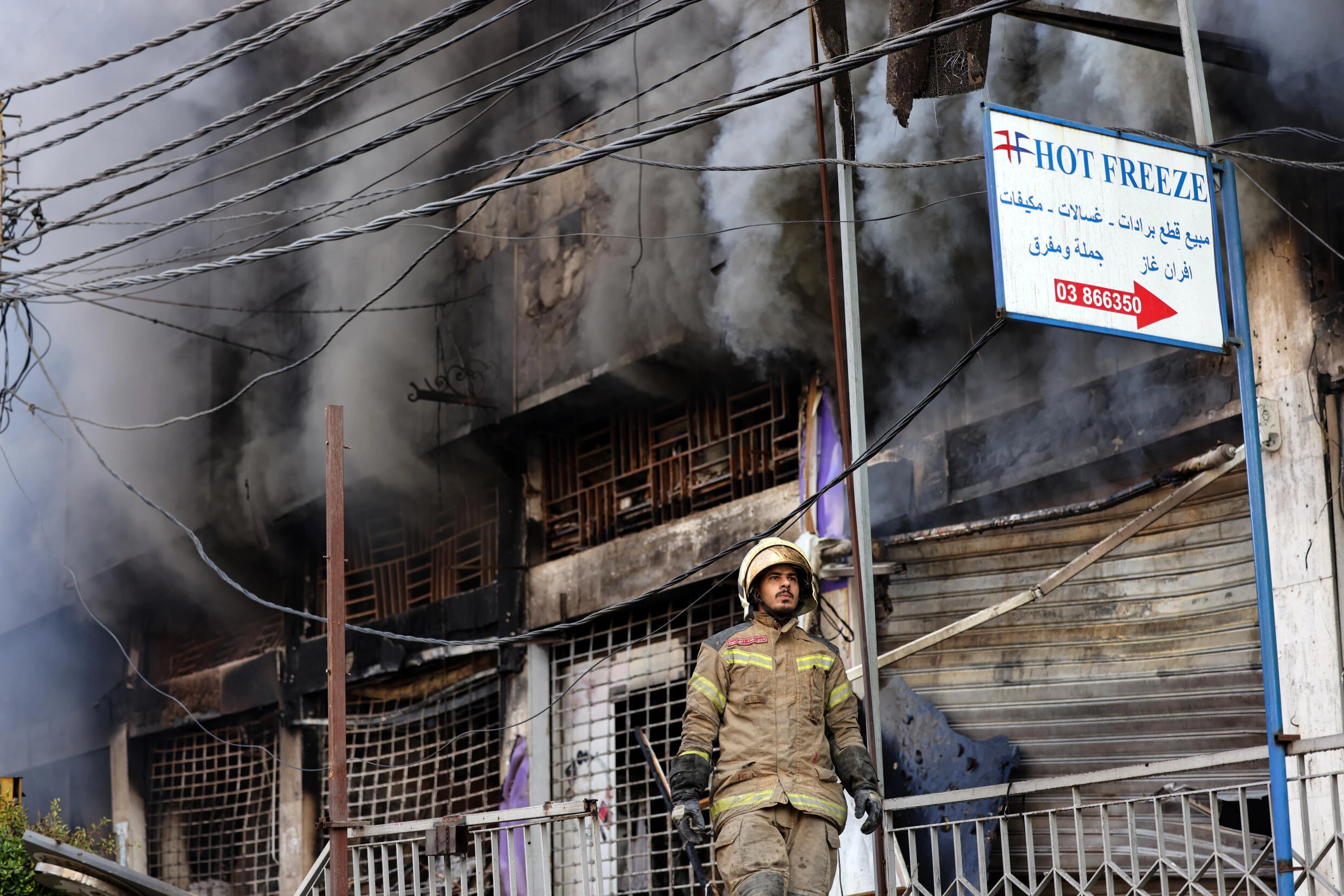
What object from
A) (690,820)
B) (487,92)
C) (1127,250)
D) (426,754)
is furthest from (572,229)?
(690,820)

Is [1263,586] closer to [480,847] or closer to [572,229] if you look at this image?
[480,847]

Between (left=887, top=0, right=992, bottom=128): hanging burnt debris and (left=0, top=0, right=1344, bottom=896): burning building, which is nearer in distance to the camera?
(left=887, top=0, right=992, bottom=128): hanging burnt debris

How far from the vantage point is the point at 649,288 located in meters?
10.8

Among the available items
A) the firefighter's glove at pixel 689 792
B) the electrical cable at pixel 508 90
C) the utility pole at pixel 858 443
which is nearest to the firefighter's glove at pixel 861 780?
the firefighter's glove at pixel 689 792

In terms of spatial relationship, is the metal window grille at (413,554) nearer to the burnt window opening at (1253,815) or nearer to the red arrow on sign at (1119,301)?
the burnt window opening at (1253,815)

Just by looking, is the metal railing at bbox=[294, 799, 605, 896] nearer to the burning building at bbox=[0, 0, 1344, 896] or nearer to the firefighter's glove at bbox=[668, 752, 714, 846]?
the burning building at bbox=[0, 0, 1344, 896]

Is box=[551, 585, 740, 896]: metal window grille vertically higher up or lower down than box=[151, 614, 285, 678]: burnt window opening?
lower down

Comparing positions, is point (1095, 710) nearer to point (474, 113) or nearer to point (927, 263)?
point (927, 263)

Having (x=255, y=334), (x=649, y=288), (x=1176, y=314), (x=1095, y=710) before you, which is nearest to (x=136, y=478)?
(x=255, y=334)

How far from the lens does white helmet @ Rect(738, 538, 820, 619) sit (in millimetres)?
5648

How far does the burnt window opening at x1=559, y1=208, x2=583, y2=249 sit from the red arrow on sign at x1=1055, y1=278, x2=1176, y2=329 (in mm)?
6951

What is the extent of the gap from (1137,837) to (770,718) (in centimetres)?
291

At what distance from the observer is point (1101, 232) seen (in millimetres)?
5105

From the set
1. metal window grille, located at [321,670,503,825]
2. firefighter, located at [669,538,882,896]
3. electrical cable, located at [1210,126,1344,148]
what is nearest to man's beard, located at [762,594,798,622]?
firefighter, located at [669,538,882,896]
